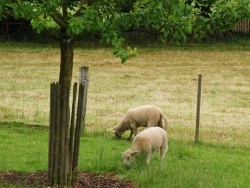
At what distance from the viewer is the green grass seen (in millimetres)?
9594

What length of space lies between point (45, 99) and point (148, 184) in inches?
448

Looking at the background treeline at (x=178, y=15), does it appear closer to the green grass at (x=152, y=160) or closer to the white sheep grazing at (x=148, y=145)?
the green grass at (x=152, y=160)

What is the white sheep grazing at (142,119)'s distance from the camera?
1423cm

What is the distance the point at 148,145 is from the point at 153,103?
375 inches

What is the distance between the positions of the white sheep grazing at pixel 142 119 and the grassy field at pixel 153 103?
0.41m

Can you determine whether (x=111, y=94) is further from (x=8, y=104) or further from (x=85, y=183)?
(x=85, y=183)

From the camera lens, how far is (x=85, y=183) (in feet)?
31.5

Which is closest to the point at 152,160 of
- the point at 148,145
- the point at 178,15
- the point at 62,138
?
the point at 148,145

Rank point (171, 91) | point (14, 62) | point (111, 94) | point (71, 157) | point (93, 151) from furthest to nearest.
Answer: point (14, 62) → point (171, 91) → point (111, 94) → point (93, 151) → point (71, 157)

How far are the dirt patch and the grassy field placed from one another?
0.81ft

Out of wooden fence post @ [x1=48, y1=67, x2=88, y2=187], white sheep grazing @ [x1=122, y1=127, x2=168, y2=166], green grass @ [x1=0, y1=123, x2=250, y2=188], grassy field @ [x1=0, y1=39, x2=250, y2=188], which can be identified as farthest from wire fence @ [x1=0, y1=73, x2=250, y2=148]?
wooden fence post @ [x1=48, y1=67, x2=88, y2=187]

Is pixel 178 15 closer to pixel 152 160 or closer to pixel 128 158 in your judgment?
pixel 128 158

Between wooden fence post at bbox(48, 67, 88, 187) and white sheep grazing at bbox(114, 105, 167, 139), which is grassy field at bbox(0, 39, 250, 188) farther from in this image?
wooden fence post at bbox(48, 67, 88, 187)

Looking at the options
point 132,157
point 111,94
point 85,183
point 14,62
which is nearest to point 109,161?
point 132,157
